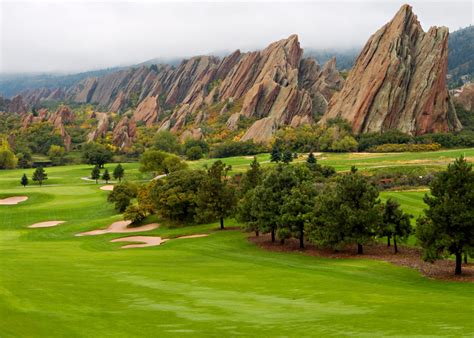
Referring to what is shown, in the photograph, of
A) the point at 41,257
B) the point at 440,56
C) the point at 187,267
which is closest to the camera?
the point at 187,267

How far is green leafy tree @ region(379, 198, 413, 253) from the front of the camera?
4981 cm

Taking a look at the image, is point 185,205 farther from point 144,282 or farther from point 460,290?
point 460,290

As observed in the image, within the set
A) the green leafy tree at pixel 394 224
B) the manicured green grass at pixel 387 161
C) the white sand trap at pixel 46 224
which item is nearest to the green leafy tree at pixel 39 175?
the manicured green grass at pixel 387 161

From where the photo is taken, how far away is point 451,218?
38375mm

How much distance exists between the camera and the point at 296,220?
53969 mm

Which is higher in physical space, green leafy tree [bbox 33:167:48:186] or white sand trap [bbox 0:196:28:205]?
green leafy tree [bbox 33:167:48:186]

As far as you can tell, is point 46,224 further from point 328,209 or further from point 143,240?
point 328,209

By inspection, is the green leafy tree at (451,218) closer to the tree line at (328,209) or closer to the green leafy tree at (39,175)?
the tree line at (328,209)

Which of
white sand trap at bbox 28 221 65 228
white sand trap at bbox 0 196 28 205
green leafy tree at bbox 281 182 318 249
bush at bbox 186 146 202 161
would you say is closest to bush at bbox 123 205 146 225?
white sand trap at bbox 28 221 65 228

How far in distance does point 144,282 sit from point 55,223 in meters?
61.8

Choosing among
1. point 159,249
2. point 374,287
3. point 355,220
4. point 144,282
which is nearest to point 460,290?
point 374,287

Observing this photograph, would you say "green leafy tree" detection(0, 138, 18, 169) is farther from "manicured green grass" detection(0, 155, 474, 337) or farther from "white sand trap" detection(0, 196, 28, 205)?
"manicured green grass" detection(0, 155, 474, 337)

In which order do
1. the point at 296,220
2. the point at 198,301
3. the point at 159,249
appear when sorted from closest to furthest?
the point at 198,301, the point at 296,220, the point at 159,249

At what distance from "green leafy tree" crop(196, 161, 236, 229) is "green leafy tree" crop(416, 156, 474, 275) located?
34.3 m
